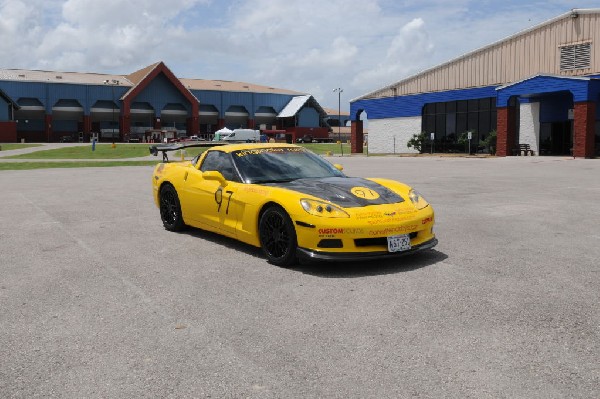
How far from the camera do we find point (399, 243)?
588cm

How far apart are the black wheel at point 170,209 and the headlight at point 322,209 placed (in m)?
2.92

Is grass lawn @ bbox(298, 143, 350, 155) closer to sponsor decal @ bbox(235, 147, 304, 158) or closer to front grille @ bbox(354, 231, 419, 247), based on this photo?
sponsor decal @ bbox(235, 147, 304, 158)

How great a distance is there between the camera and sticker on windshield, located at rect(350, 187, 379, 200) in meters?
6.25

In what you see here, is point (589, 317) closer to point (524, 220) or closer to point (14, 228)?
point (524, 220)

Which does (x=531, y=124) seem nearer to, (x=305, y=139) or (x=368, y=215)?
(x=368, y=215)

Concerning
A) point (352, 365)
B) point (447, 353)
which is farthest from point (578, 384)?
point (352, 365)

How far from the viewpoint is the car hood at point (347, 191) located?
609 centimetres

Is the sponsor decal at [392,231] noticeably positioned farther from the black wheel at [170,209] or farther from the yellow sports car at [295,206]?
the black wheel at [170,209]

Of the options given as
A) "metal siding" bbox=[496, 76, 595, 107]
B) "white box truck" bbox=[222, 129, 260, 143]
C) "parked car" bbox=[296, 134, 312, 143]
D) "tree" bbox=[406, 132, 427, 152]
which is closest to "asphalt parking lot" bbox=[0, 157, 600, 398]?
"metal siding" bbox=[496, 76, 595, 107]

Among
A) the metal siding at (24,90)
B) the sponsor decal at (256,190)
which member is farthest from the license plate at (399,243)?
the metal siding at (24,90)

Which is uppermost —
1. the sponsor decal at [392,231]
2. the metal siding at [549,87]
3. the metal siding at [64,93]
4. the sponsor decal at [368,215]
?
the metal siding at [64,93]

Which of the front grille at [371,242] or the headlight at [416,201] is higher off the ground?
the headlight at [416,201]

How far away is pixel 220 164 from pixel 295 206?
2021 mm

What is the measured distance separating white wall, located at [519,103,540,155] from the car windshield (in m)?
32.9
